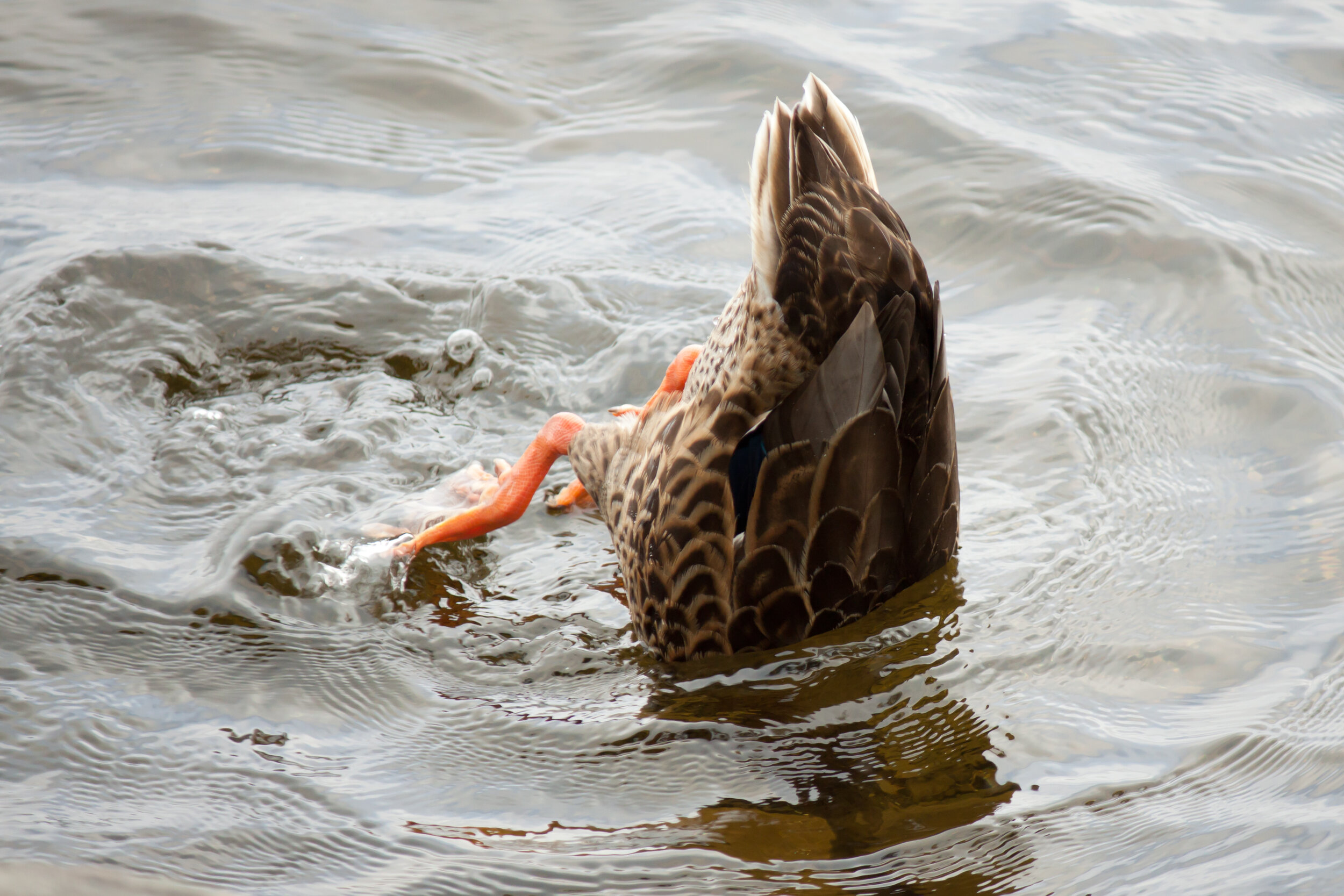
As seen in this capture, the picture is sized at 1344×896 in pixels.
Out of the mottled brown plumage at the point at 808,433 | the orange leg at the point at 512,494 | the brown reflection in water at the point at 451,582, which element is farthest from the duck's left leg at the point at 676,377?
the brown reflection in water at the point at 451,582

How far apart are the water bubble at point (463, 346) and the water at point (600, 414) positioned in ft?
0.11

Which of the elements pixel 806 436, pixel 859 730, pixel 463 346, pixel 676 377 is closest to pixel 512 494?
pixel 676 377

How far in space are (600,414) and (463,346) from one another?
64cm

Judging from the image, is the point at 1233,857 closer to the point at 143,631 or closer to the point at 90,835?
the point at 90,835

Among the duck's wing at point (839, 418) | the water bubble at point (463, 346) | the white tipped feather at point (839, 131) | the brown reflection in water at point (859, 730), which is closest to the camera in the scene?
the brown reflection in water at point (859, 730)

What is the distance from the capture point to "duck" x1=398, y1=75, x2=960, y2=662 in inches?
122

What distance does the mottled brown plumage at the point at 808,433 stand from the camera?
10.2ft

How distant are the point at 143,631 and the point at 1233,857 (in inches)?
114

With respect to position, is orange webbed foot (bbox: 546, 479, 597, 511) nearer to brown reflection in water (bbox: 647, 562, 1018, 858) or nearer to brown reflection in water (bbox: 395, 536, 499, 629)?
brown reflection in water (bbox: 395, 536, 499, 629)

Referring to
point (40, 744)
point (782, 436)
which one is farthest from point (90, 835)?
point (782, 436)

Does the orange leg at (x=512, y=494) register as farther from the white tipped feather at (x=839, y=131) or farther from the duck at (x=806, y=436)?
the white tipped feather at (x=839, y=131)

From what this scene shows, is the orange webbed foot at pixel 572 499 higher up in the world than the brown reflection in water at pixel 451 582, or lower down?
higher up

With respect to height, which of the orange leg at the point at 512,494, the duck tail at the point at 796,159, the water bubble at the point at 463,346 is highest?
the duck tail at the point at 796,159

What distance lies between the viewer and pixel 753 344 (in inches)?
A: 130
